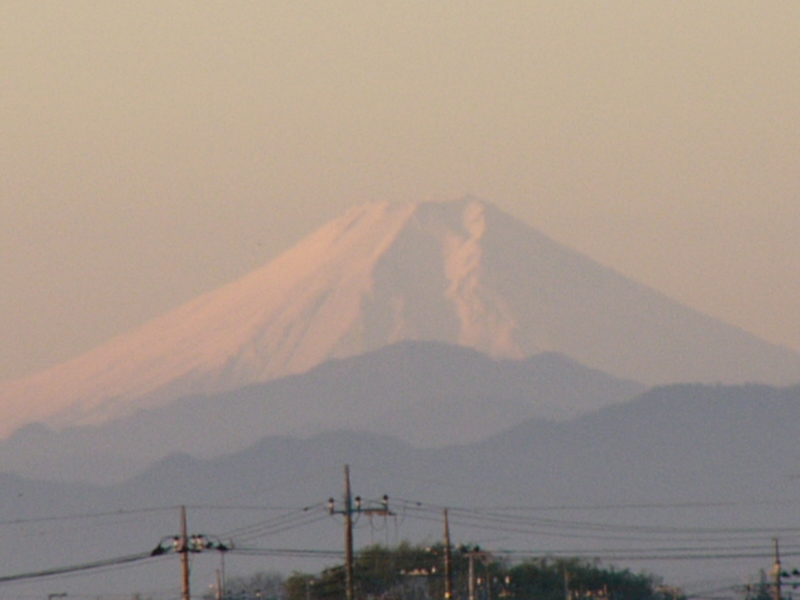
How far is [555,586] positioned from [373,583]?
14401 millimetres

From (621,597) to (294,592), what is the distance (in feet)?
100

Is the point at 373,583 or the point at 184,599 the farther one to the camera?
the point at 373,583

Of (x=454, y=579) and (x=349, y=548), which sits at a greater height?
(x=454, y=579)

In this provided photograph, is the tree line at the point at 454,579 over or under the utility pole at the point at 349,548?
over

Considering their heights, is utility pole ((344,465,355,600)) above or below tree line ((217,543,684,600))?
below

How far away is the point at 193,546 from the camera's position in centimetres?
9331

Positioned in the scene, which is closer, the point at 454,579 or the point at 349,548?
the point at 349,548

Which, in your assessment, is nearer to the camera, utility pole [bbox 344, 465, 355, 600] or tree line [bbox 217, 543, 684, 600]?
utility pole [bbox 344, 465, 355, 600]

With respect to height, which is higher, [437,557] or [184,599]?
[437,557]

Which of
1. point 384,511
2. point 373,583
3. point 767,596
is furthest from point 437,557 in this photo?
point 384,511

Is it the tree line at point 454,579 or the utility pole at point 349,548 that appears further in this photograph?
the tree line at point 454,579

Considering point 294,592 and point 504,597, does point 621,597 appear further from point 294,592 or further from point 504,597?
point 294,592

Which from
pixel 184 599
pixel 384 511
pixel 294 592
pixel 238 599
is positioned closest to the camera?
pixel 184 599

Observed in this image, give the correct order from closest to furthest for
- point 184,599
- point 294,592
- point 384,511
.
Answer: point 184,599 < point 384,511 < point 294,592
